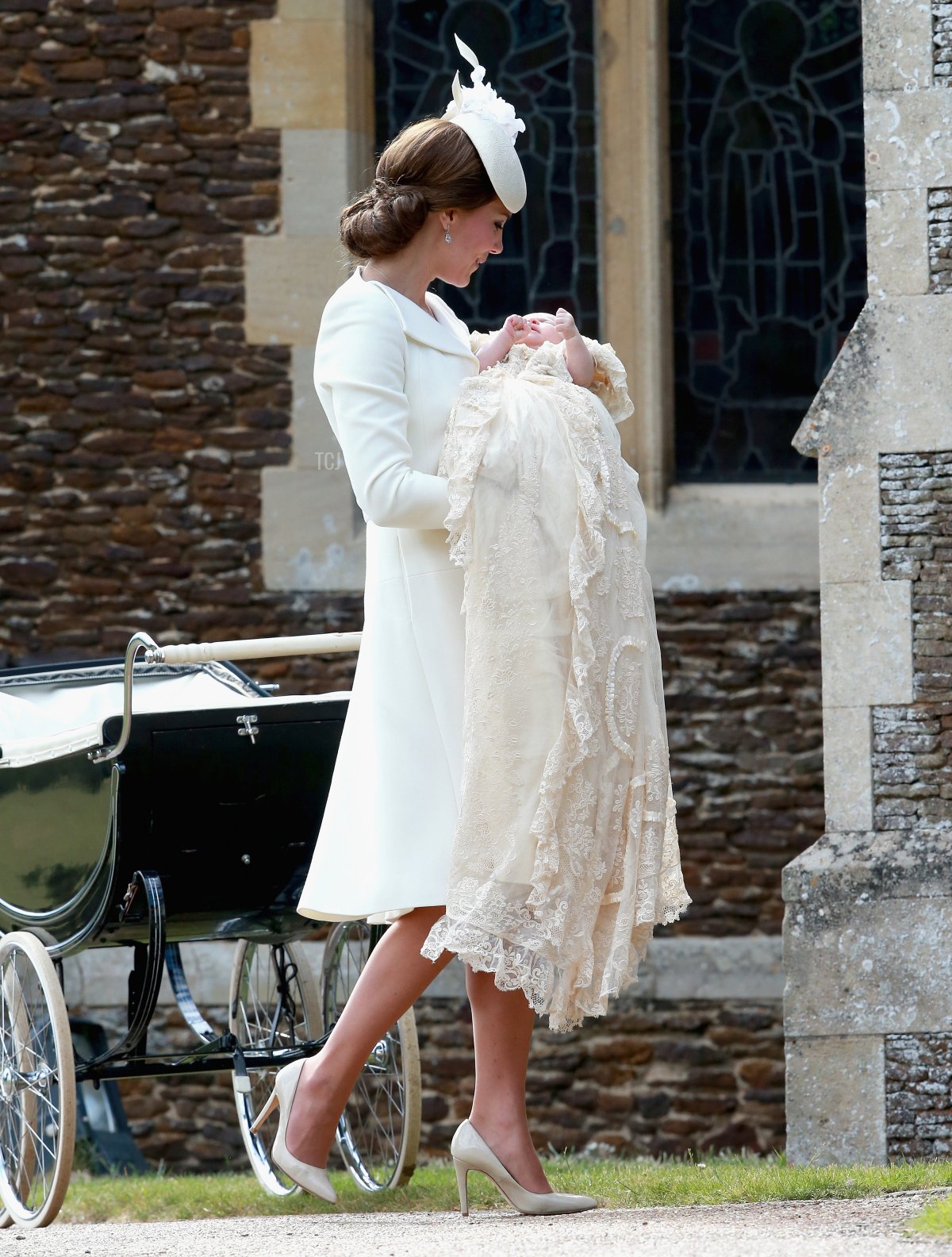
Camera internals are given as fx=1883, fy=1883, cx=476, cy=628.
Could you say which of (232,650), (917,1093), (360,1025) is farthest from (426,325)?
(917,1093)

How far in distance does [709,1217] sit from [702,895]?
4266 mm

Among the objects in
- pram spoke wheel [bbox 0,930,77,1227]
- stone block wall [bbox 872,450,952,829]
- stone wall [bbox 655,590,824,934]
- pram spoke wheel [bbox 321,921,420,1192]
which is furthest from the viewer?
stone wall [bbox 655,590,824,934]

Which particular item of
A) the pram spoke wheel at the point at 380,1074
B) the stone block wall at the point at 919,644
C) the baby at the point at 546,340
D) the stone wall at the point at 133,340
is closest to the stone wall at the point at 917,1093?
the stone block wall at the point at 919,644

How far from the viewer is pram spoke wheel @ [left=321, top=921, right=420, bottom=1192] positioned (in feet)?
13.5

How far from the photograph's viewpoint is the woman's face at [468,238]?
133 inches

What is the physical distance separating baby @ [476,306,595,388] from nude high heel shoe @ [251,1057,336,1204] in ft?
4.42

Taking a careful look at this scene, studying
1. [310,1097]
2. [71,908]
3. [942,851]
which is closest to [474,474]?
[310,1097]

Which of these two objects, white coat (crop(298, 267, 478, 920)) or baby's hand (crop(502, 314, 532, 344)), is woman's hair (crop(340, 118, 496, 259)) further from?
baby's hand (crop(502, 314, 532, 344))

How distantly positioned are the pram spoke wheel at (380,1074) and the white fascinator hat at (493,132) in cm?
165

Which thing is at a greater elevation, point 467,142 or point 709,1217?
point 467,142

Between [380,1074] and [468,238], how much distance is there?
1.98 m

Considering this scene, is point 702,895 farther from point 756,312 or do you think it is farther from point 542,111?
point 542,111

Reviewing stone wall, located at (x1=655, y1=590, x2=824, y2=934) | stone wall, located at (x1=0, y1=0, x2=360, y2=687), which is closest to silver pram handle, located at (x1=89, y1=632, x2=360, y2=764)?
stone wall, located at (x1=0, y1=0, x2=360, y2=687)

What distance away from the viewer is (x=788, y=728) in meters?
7.39
